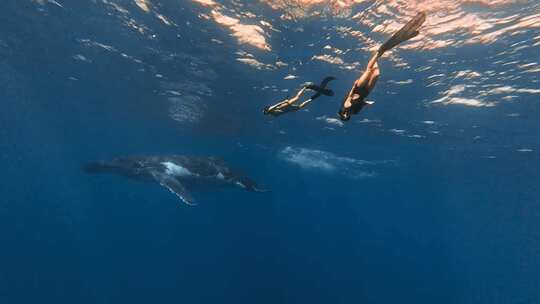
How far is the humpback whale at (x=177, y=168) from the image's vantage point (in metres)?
20.7

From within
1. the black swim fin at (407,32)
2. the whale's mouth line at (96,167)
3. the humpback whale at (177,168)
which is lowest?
the whale's mouth line at (96,167)

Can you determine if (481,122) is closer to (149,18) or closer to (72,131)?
(149,18)

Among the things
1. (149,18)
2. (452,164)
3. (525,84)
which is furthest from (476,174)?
(149,18)

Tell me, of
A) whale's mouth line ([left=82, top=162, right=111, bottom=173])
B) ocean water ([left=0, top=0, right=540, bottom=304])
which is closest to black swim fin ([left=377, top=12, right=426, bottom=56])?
ocean water ([left=0, top=0, right=540, bottom=304])

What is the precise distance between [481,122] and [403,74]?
7.46m

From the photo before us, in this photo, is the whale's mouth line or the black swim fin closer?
the black swim fin

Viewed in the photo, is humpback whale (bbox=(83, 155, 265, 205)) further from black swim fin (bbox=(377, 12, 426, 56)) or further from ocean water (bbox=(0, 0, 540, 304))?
black swim fin (bbox=(377, 12, 426, 56))

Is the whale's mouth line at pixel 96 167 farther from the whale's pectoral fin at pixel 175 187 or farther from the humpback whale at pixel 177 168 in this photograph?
the whale's pectoral fin at pixel 175 187

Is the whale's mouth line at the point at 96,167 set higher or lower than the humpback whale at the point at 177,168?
lower

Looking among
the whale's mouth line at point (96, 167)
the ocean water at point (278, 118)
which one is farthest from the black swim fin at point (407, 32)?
the whale's mouth line at point (96, 167)

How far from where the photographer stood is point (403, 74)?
Answer: 15750 millimetres

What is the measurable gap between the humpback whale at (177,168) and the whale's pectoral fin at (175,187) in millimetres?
1084

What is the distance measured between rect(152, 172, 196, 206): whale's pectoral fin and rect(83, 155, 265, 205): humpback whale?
1084mm

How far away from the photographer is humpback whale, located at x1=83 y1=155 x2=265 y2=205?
20688 mm
